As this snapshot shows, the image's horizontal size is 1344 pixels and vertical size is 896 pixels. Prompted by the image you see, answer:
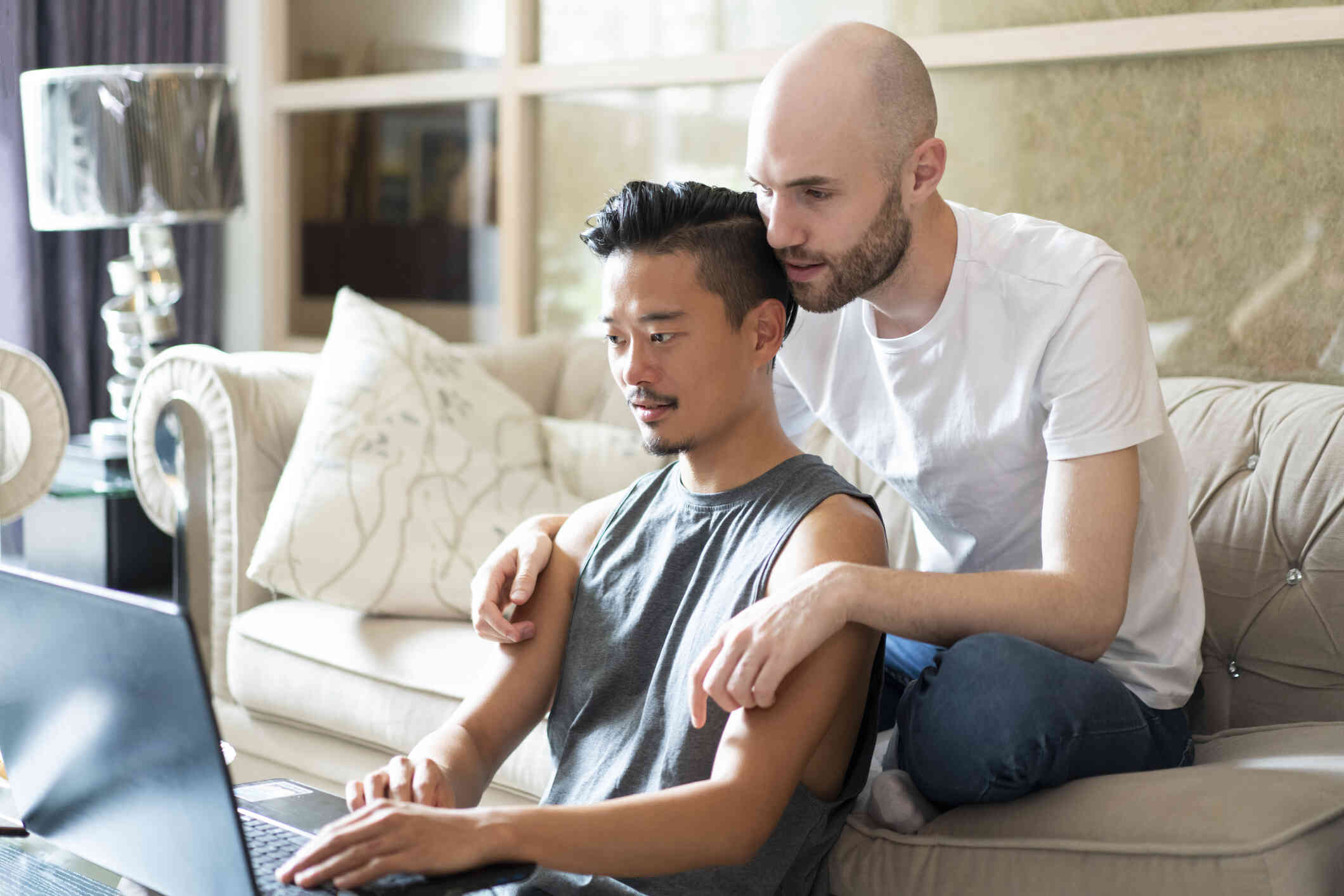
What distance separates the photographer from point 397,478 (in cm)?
215

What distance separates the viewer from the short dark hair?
1.25 meters

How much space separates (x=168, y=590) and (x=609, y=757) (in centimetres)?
204

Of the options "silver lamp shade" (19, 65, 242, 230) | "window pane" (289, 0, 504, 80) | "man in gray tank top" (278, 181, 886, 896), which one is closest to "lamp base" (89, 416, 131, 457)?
"silver lamp shade" (19, 65, 242, 230)

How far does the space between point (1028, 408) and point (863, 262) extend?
0.24m

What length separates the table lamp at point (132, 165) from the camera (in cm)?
277

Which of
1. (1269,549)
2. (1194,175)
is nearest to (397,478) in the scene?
(1269,549)

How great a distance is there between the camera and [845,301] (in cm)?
136

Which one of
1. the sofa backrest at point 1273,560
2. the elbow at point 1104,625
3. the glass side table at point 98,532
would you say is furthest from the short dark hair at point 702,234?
the glass side table at point 98,532

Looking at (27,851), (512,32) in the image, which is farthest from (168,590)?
(27,851)

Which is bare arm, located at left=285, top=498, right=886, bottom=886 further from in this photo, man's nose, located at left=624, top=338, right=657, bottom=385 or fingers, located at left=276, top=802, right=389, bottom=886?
man's nose, located at left=624, top=338, right=657, bottom=385

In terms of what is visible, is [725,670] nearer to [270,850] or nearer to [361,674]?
[270,850]

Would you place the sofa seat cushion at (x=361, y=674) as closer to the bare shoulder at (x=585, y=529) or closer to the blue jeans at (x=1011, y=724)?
the bare shoulder at (x=585, y=529)

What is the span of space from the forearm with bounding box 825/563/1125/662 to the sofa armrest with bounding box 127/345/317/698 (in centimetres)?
144

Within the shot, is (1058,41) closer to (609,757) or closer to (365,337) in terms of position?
(365,337)
